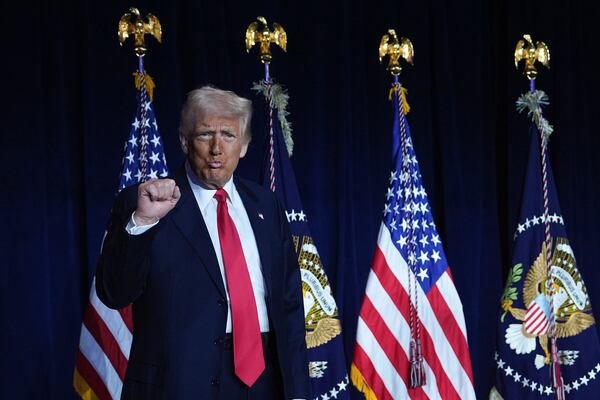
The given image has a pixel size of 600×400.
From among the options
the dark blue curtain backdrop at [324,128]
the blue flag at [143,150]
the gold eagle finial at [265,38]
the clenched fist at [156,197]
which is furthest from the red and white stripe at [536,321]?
the clenched fist at [156,197]

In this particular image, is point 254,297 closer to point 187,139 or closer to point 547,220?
point 187,139

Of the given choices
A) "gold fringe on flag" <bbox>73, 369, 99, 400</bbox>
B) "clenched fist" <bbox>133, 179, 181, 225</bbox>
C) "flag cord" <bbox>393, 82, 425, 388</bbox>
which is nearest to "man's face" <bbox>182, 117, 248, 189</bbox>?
"clenched fist" <bbox>133, 179, 181, 225</bbox>

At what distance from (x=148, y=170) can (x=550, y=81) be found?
2466mm

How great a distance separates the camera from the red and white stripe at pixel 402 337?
135 inches

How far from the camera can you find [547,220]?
3.61m

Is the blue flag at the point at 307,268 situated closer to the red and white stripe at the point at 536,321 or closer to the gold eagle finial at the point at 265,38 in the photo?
the gold eagle finial at the point at 265,38

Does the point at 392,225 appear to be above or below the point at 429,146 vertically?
below

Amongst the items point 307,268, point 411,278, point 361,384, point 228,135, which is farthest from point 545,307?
point 228,135

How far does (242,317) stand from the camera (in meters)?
2.01

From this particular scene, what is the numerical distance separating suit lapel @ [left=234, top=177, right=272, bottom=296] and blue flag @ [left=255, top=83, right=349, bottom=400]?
1.08m

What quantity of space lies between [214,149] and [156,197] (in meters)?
0.40

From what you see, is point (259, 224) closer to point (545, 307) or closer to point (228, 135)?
point (228, 135)

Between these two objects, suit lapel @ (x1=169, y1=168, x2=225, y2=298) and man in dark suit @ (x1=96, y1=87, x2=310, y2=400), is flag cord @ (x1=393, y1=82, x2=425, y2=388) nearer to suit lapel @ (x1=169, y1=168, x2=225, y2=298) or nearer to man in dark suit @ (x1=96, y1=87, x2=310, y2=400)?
man in dark suit @ (x1=96, y1=87, x2=310, y2=400)

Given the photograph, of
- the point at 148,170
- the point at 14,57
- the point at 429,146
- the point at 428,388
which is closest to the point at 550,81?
the point at 429,146
